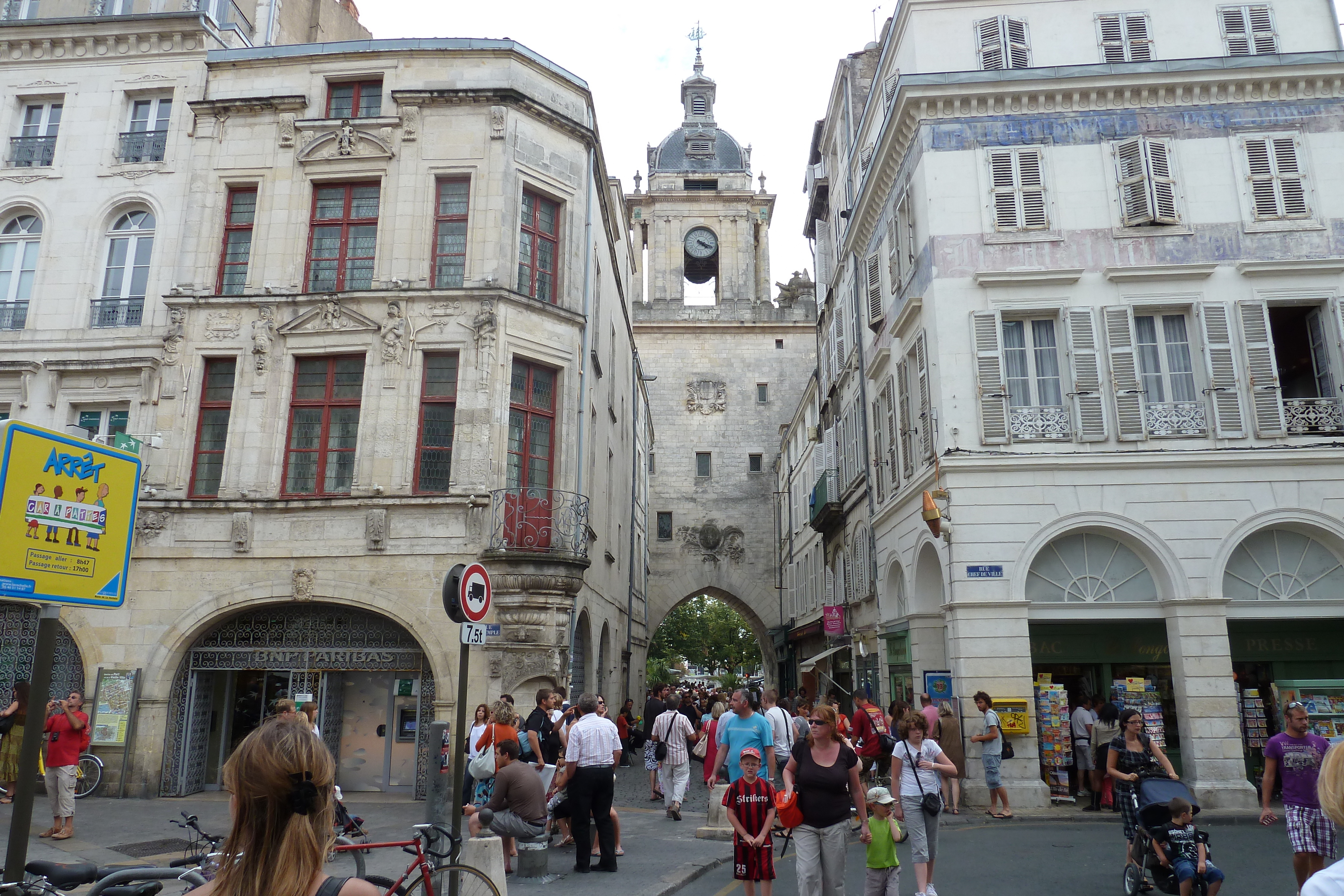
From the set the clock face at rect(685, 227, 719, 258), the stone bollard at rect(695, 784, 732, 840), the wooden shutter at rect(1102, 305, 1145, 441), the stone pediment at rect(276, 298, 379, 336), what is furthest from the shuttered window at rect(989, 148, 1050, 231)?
the clock face at rect(685, 227, 719, 258)

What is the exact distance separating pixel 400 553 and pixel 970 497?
910cm

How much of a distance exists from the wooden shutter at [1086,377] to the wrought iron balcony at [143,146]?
1682 centimetres

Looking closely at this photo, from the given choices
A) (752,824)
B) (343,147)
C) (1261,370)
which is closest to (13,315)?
(343,147)

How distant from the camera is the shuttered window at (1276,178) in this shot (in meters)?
15.5

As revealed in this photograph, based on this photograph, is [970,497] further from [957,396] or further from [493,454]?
[493,454]

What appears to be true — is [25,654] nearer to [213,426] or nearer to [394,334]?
[213,426]

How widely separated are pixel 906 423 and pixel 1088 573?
4.23 meters

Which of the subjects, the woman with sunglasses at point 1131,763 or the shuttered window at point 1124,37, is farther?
the shuttered window at point 1124,37

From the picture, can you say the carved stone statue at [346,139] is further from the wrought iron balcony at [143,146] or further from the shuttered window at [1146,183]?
the shuttered window at [1146,183]

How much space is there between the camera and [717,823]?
11.8 meters

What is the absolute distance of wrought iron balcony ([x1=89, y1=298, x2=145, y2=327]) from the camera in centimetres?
1731

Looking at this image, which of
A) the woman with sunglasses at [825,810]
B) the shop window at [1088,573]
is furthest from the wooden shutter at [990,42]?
the woman with sunglasses at [825,810]

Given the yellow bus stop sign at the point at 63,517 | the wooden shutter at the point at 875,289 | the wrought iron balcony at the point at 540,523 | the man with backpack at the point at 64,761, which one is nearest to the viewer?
the yellow bus stop sign at the point at 63,517

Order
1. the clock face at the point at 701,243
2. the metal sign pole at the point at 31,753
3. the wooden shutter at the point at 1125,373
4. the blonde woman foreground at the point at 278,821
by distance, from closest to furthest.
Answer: the blonde woman foreground at the point at 278,821
the metal sign pole at the point at 31,753
the wooden shutter at the point at 1125,373
the clock face at the point at 701,243
